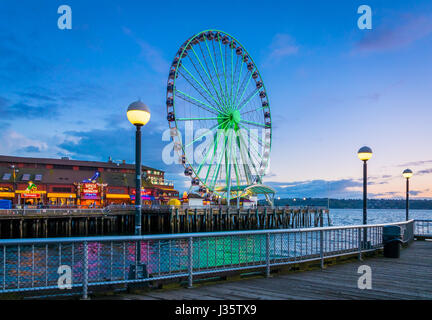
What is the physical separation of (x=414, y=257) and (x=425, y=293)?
253 inches

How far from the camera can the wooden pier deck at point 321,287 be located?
287 inches

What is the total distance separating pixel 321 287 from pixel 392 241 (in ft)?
20.8

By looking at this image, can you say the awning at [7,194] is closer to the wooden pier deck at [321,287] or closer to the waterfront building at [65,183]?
the waterfront building at [65,183]

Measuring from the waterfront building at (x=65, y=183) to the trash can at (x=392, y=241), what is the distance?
55.8m

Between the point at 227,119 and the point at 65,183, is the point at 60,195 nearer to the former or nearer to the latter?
the point at 65,183

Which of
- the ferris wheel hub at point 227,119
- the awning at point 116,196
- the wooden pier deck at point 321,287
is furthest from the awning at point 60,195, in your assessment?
the wooden pier deck at point 321,287

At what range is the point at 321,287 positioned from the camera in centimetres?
820

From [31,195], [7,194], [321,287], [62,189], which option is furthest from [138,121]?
[62,189]

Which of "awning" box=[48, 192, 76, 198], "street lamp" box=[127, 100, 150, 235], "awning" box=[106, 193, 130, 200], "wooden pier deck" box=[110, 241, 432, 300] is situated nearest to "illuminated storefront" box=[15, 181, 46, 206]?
"awning" box=[48, 192, 76, 198]

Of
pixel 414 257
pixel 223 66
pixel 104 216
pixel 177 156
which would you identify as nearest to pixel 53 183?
pixel 104 216

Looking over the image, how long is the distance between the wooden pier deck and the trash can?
1.95m

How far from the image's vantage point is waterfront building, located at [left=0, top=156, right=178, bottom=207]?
6644 centimetres

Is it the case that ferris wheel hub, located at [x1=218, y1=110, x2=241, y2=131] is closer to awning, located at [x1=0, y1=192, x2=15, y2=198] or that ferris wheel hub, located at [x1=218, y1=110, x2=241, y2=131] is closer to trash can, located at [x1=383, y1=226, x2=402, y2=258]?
trash can, located at [x1=383, y1=226, x2=402, y2=258]
